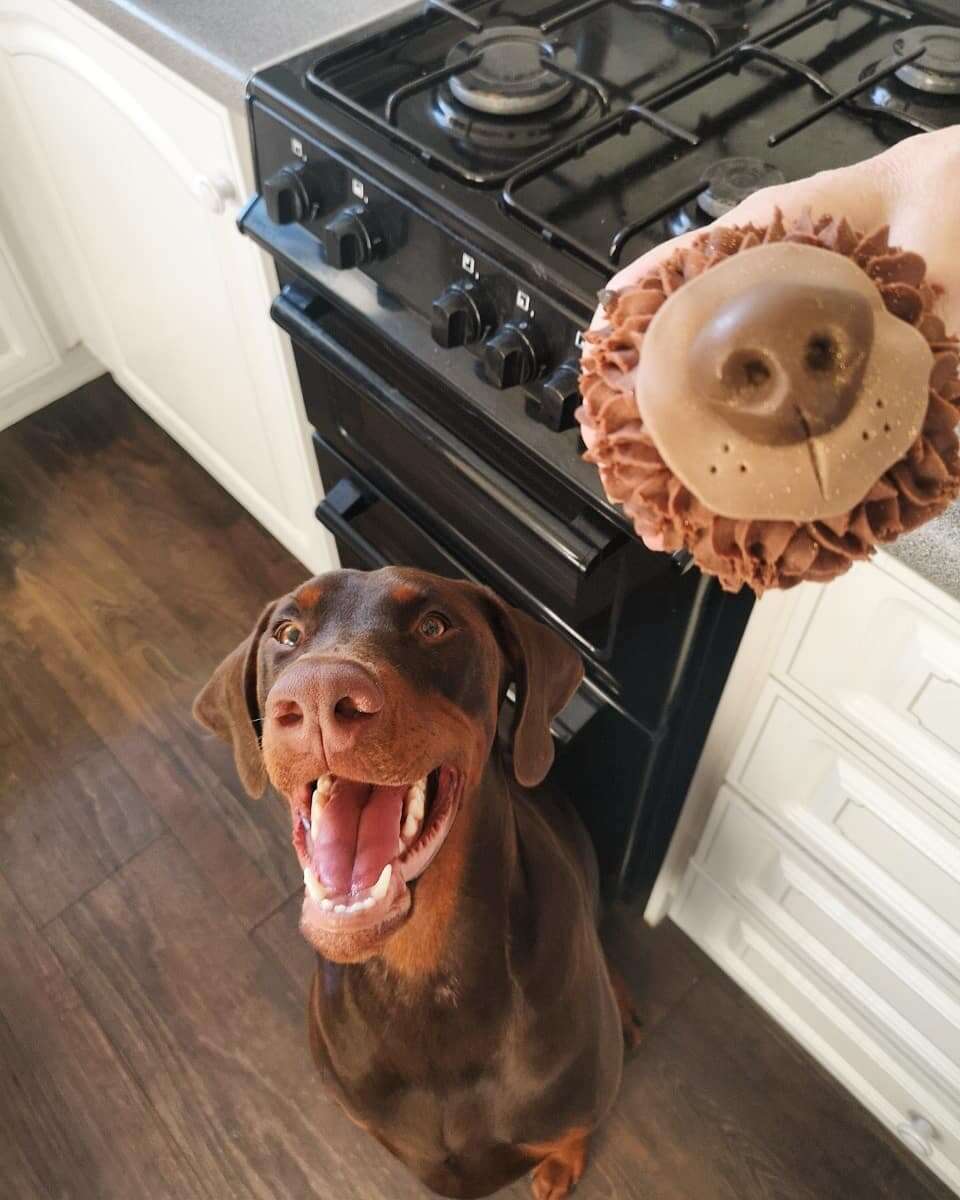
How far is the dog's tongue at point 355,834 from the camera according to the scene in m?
0.73

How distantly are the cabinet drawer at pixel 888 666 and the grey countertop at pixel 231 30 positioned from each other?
70cm

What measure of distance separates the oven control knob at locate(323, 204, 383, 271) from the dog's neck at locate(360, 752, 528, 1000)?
0.45 metres

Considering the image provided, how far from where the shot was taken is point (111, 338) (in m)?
1.84

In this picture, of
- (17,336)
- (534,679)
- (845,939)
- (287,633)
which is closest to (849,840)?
(845,939)

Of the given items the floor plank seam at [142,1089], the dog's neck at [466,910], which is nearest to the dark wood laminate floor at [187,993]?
the floor plank seam at [142,1089]

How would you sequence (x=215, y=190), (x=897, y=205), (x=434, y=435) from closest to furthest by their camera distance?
(x=897, y=205) < (x=434, y=435) < (x=215, y=190)

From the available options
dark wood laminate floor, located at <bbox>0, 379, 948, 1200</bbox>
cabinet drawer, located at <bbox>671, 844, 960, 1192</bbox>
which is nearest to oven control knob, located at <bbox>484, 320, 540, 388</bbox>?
cabinet drawer, located at <bbox>671, 844, 960, 1192</bbox>

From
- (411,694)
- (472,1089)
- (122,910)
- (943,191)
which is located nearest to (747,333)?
(943,191)

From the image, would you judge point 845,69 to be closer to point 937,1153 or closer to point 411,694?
point 411,694

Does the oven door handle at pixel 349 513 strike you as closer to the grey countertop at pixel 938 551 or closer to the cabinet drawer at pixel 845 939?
the cabinet drawer at pixel 845 939

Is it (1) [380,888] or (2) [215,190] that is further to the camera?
(2) [215,190]

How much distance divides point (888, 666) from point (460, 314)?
435 mm

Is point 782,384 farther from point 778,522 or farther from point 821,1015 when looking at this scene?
point 821,1015

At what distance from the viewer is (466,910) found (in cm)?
81
